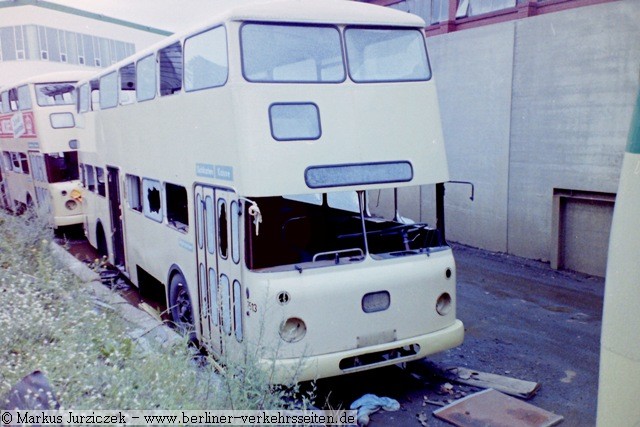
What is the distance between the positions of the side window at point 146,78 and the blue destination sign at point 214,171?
6.72 feet

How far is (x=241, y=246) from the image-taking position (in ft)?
19.0

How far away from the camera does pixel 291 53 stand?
231 inches

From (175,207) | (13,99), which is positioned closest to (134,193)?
(175,207)

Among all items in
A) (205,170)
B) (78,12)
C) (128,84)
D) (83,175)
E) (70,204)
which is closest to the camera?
(205,170)

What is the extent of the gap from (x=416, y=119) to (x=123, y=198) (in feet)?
19.9

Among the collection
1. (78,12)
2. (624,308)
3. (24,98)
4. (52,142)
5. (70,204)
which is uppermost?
(78,12)

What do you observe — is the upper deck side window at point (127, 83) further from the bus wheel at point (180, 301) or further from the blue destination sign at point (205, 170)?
the bus wheel at point (180, 301)

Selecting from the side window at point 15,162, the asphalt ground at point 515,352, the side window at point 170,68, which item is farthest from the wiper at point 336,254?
the side window at point 15,162

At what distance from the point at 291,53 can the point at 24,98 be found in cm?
1341

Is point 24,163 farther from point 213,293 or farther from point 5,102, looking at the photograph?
point 213,293

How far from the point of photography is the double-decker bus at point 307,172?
5598 mm

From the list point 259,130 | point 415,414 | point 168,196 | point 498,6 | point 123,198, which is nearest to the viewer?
point 259,130

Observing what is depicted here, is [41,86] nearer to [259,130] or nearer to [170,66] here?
[170,66]

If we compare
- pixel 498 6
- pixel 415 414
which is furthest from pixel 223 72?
pixel 498 6
